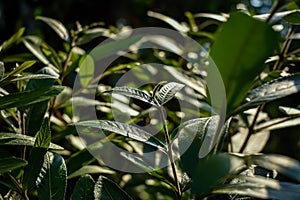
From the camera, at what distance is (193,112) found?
707 millimetres

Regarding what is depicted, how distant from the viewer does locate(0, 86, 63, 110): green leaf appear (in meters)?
0.48

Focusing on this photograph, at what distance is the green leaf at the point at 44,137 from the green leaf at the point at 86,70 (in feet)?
1.02

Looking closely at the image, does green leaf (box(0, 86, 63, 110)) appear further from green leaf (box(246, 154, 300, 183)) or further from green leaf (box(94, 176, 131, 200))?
green leaf (box(246, 154, 300, 183))

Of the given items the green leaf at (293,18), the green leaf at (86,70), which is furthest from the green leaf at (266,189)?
the green leaf at (86,70)

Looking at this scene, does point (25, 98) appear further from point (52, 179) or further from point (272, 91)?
point (272, 91)

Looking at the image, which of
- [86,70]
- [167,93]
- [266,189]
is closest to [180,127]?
[167,93]

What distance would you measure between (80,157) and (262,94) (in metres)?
0.30

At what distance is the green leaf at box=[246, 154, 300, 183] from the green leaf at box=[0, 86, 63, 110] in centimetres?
23

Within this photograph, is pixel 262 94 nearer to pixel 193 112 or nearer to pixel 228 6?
pixel 193 112

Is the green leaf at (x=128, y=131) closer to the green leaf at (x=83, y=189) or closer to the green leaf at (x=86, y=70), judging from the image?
the green leaf at (x=83, y=189)

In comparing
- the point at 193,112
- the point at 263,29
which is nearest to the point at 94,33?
the point at 193,112

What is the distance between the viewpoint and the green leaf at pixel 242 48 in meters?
0.33

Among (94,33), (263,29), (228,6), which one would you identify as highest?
(263,29)

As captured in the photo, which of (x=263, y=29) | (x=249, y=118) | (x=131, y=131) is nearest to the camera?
(x=263, y=29)
